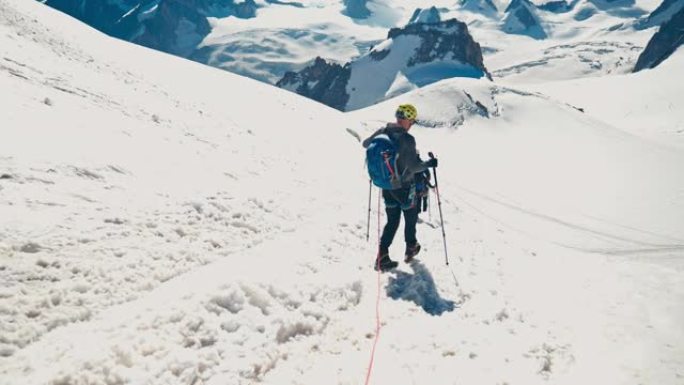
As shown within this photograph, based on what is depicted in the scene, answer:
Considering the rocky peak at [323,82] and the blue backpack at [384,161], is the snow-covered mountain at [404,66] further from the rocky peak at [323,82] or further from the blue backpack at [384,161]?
the blue backpack at [384,161]

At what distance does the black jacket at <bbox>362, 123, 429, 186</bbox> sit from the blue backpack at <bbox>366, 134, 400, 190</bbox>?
9cm

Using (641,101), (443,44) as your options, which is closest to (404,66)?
(443,44)

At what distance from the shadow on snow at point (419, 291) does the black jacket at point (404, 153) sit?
5.26ft

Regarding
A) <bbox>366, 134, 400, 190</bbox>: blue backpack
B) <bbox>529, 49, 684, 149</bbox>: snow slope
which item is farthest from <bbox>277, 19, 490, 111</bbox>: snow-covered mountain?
<bbox>366, 134, 400, 190</bbox>: blue backpack

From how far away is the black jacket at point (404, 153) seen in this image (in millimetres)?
7926

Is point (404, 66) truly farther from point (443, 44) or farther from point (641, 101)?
point (641, 101)

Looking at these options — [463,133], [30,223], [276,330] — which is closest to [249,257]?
[276,330]

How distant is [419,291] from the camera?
7512mm

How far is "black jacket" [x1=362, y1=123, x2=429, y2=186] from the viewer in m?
7.93

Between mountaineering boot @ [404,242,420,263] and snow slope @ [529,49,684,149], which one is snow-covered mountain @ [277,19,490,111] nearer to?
snow slope @ [529,49,684,149]

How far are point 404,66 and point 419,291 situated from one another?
5650 inches

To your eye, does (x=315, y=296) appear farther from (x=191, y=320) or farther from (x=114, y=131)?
(x=114, y=131)

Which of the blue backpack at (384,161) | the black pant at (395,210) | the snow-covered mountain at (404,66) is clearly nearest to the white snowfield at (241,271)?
the black pant at (395,210)

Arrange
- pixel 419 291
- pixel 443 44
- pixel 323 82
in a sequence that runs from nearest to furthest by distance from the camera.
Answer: pixel 419 291 → pixel 443 44 → pixel 323 82
